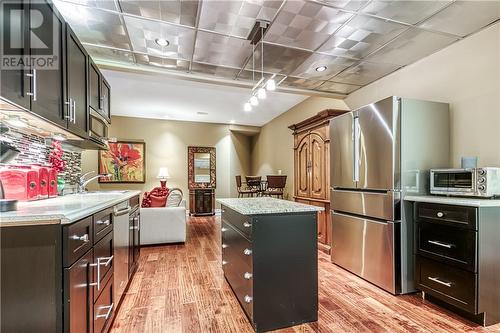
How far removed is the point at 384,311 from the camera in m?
2.24

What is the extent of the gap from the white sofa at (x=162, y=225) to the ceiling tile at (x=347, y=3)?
12.0ft

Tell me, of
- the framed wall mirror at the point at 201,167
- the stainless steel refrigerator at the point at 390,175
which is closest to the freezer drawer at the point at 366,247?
Answer: the stainless steel refrigerator at the point at 390,175

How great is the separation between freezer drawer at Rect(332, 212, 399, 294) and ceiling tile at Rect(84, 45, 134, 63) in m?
3.33

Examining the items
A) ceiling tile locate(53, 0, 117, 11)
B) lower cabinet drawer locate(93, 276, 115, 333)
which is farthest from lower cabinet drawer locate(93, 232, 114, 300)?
ceiling tile locate(53, 0, 117, 11)

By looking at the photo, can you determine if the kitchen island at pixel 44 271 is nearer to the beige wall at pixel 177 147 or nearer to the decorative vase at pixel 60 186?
the decorative vase at pixel 60 186

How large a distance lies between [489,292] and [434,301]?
0.51 meters

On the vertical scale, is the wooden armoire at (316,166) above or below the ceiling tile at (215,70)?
below

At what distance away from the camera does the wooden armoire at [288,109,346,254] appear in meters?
3.87

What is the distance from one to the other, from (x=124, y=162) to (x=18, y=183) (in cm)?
571

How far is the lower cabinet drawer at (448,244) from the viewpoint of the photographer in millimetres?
2027

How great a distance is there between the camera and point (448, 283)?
2188mm

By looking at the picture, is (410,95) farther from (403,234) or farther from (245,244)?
(245,244)

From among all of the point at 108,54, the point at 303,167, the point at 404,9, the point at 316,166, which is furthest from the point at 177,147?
the point at 404,9
